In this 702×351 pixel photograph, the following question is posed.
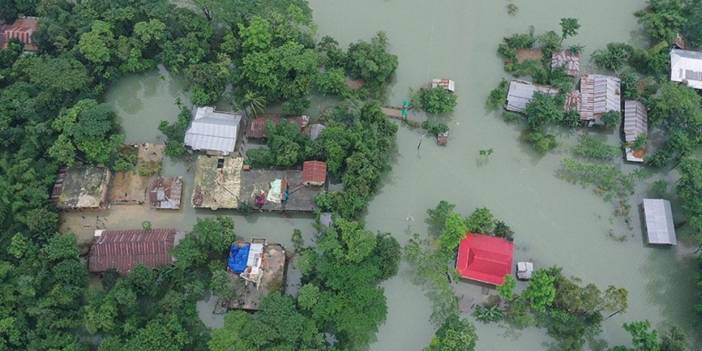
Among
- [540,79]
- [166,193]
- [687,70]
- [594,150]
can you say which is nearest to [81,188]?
[166,193]

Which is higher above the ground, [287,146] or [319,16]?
[319,16]

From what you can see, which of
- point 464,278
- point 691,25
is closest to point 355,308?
point 464,278

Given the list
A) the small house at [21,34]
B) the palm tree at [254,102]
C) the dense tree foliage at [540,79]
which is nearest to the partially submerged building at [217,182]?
the palm tree at [254,102]

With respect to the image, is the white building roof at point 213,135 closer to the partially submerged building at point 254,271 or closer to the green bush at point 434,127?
the partially submerged building at point 254,271

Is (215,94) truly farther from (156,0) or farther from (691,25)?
(691,25)

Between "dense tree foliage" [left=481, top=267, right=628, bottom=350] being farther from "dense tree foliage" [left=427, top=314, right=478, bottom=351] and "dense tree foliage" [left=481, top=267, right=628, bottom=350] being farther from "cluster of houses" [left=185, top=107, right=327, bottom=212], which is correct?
"cluster of houses" [left=185, top=107, right=327, bottom=212]
